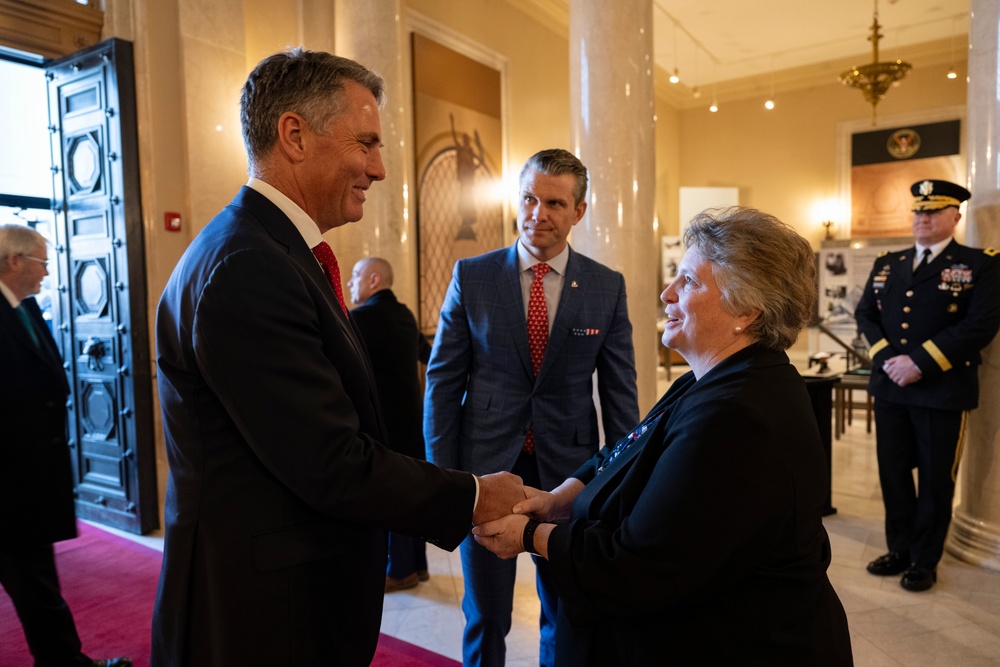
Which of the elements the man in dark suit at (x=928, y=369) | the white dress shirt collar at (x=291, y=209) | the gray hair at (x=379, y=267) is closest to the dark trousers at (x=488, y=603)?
the white dress shirt collar at (x=291, y=209)

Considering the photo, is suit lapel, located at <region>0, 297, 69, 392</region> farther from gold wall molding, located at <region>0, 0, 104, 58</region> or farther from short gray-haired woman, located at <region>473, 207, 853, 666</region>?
gold wall molding, located at <region>0, 0, 104, 58</region>

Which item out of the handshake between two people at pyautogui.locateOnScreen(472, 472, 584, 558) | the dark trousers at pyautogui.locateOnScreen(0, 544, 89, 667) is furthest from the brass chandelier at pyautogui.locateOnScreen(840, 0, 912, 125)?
the dark trousers at pyautogui.locateOnScreen(0, 544, 89, 667)

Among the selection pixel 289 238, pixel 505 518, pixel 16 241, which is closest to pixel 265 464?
pixel 289 238

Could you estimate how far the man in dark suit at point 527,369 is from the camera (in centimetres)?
230

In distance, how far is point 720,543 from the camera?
4.09 ft

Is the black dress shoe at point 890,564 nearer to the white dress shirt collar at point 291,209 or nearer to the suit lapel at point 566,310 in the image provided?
the suit lapel at point 566,310

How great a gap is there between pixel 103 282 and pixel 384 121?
2.23m

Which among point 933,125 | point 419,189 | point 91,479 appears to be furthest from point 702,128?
point 91,479

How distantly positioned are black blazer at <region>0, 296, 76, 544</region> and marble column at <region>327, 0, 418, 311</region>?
2.82 m

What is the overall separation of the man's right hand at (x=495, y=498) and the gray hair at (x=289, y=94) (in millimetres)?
805

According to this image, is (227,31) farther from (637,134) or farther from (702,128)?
(702,128)

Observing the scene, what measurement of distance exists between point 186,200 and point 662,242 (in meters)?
9.86

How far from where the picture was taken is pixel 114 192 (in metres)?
4.48

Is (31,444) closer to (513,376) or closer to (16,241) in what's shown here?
(16,241)
